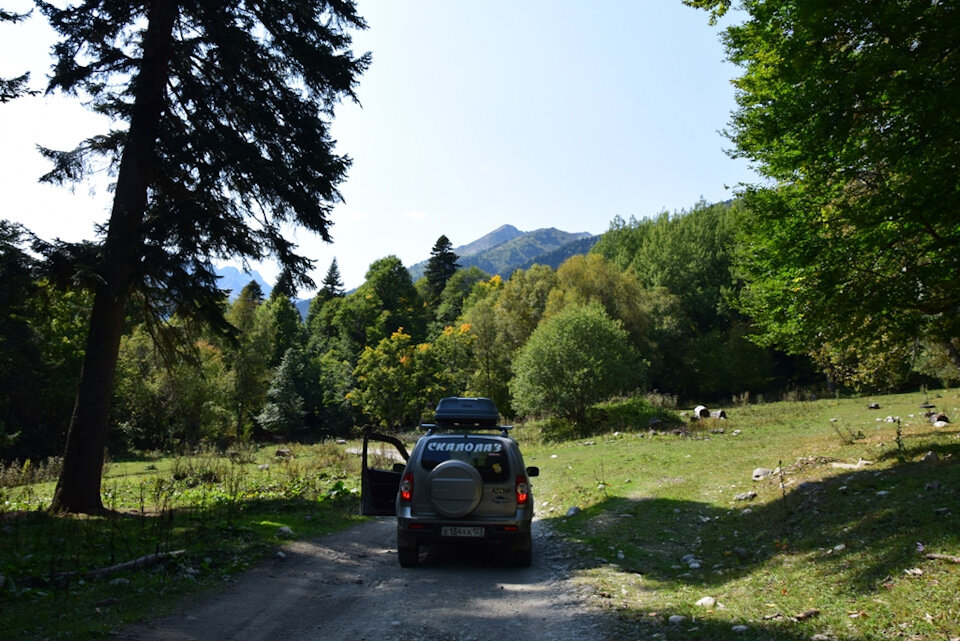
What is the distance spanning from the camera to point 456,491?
26.3 ft

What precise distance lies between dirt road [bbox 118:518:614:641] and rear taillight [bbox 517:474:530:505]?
0.99 metres

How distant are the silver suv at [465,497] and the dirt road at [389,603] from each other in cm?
48

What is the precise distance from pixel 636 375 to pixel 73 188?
31.8 m

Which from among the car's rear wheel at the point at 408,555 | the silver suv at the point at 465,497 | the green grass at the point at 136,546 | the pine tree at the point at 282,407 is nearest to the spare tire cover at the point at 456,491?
the silver suv at the point at 465,497

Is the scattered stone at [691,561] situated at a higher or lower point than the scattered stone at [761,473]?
lower

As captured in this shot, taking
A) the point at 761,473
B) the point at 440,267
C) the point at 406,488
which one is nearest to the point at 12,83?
the point at 406,488

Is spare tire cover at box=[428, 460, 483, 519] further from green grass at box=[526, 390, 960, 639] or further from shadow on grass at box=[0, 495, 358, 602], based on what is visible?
shadow on grass at box=[0, 495, 358, 602]

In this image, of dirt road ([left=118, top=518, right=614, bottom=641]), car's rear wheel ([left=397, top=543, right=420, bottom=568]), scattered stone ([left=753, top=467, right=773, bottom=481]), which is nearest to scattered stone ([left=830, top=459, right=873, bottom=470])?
scattered stone ([left=753, top=467, right=773, bottom=481])

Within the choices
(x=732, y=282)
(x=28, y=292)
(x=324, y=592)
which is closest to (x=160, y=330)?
(x=28, y=292)

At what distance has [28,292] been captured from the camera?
10.9 meters

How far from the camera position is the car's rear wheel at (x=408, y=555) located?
26.9ft

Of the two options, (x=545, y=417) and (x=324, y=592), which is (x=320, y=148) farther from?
(x=545, y=417)

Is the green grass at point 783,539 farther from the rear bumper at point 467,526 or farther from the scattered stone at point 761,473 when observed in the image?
the rear bumper at point 467,526

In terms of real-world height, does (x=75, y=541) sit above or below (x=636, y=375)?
below
